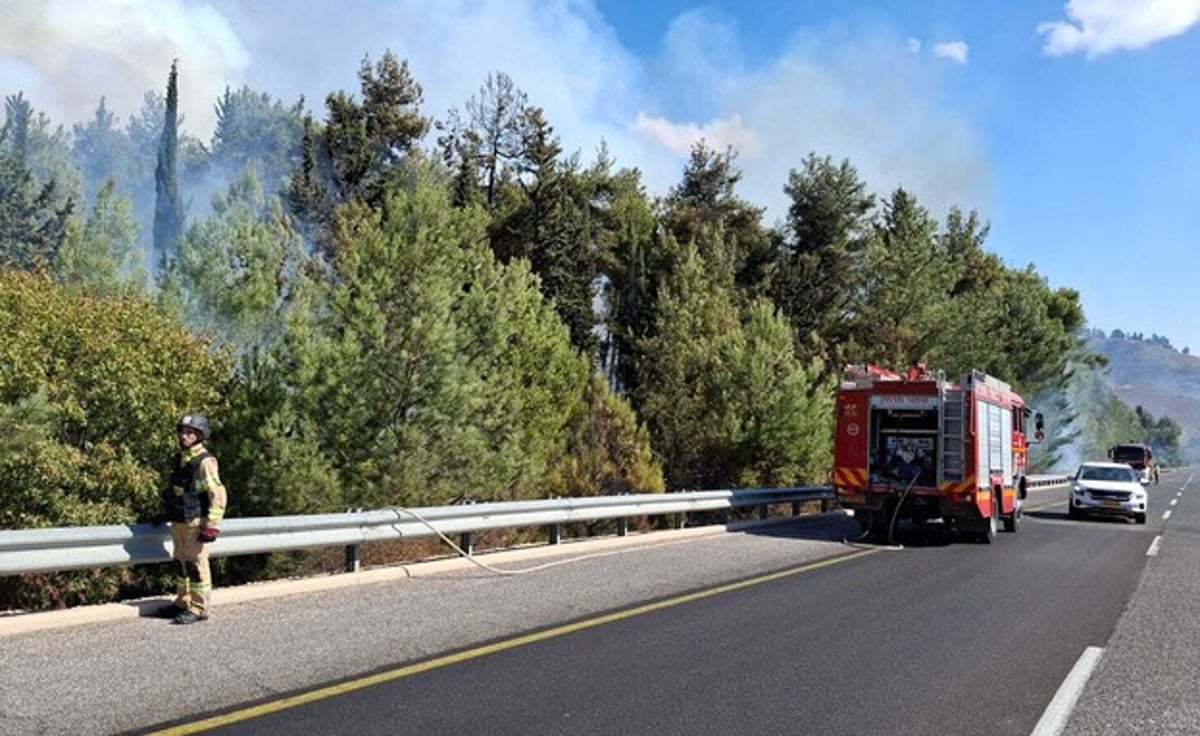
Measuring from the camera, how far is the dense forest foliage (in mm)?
14727

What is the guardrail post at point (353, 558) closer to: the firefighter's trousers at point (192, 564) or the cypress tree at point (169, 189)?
the firefighter's trousers at point (192, 564)

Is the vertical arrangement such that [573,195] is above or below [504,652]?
above

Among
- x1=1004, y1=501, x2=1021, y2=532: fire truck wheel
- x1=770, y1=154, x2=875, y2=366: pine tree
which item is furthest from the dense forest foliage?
x1=1004, y1=501, x2=1021, y2=532: fire truck wheel

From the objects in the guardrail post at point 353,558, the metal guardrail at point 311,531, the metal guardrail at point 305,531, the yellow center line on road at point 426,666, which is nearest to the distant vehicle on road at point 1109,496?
the metal guardrail at point 311,531

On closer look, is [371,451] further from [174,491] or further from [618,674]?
[618,674]

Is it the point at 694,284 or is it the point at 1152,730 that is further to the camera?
the point at 694,284

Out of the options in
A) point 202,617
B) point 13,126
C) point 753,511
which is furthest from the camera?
point 13,126

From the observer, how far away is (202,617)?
782cm

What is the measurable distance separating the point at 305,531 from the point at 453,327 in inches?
285

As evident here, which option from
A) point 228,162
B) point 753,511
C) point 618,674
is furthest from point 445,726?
point 228,162

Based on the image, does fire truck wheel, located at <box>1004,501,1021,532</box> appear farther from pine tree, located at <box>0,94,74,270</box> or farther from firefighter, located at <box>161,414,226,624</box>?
pine tree, located at <box>0,94,74,270</box>

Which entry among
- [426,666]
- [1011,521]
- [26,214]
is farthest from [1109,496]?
[26,214]

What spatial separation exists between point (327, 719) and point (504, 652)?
200cm

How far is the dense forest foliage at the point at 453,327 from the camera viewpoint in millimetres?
14727
